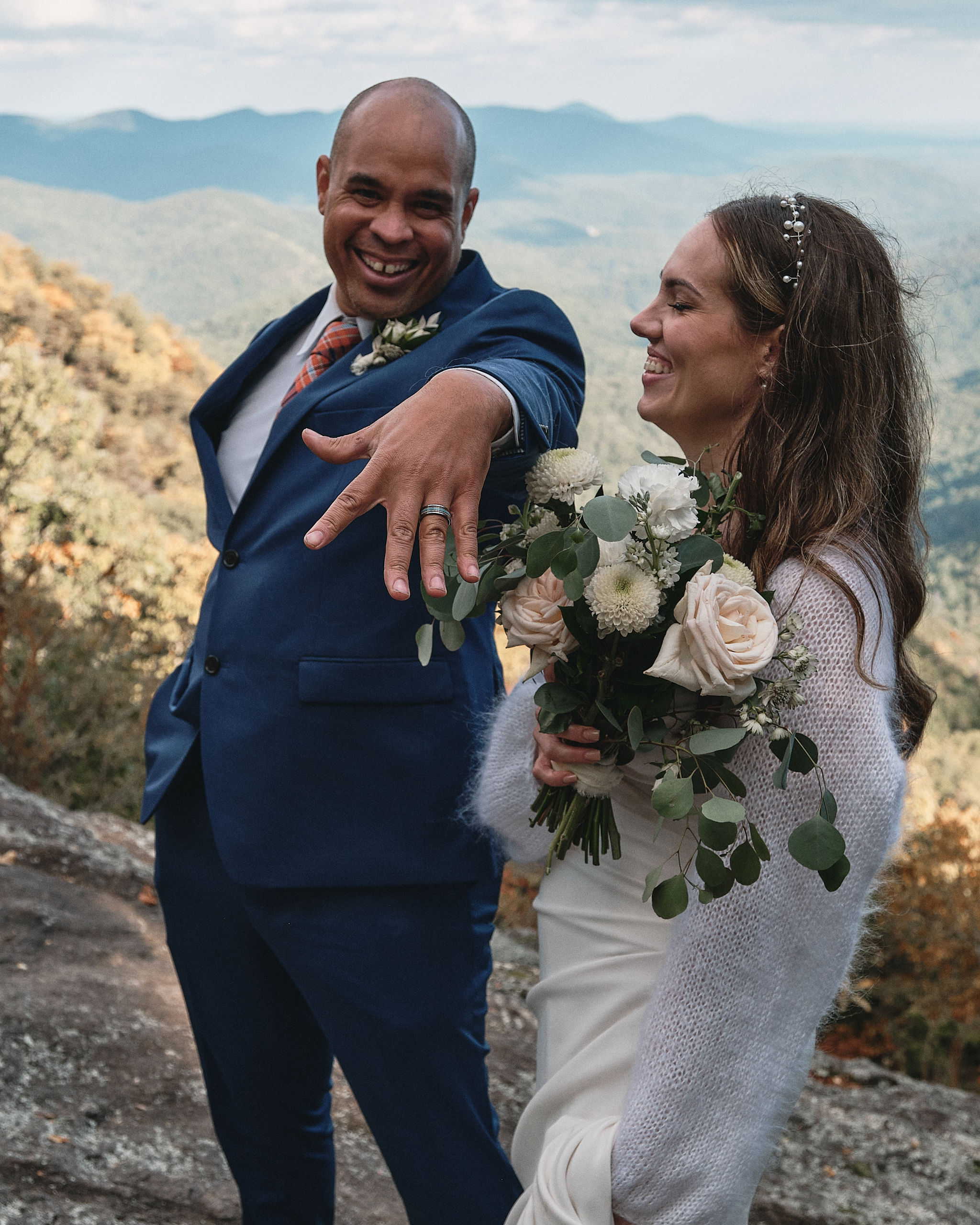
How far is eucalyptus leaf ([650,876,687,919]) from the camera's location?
1.33 meters

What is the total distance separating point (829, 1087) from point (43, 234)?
1839 inches

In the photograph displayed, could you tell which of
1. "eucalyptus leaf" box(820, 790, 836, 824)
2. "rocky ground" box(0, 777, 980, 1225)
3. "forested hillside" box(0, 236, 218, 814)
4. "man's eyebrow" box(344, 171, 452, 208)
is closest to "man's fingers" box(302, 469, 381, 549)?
"eucalyptus leaf" box(820, 790, 836, 824)

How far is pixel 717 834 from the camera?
1286mm

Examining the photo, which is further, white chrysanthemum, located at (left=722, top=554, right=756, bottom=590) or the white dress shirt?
the white dress shirt

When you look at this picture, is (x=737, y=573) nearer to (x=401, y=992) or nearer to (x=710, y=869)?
(x=710, y=869)

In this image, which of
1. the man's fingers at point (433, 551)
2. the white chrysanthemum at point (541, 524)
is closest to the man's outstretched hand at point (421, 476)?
the man's fingers at point (433, 551)

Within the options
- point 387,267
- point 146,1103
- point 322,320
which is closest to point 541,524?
point 387,267

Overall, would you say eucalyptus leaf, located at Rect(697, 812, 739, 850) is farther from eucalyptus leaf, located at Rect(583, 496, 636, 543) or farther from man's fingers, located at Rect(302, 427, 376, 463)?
man's fingers, located at Rect(302, 427, 376, 463)

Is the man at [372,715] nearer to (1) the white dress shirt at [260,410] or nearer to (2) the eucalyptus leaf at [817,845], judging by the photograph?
(1) the white dress shirt at [260,410]

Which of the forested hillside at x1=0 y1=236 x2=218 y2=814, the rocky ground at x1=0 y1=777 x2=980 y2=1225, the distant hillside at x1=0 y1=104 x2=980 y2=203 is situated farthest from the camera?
the distant hillside at x1=0 y1=104 x2=980 y2=203

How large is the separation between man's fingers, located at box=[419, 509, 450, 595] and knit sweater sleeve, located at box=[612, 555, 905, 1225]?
47cm

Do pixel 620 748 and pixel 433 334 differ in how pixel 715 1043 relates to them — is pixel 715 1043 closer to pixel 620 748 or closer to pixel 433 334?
pixel 620 748

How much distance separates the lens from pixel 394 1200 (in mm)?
2875

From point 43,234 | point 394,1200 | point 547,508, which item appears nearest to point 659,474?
point 547,508
